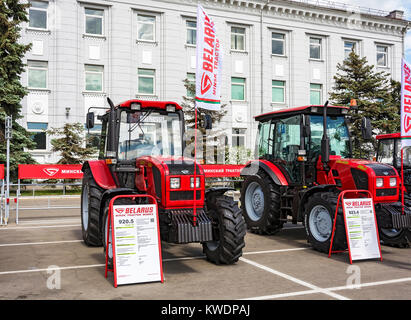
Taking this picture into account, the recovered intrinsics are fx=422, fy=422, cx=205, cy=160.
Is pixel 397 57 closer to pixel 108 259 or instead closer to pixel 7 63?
pixel 7 63

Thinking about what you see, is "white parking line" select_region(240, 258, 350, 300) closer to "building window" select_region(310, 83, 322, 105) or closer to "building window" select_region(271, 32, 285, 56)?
"building window" select_region(271, 32, 285, 56)

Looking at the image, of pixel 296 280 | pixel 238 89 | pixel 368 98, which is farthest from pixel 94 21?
pixel 296 280

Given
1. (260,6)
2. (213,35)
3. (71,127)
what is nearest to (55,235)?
(213,35)

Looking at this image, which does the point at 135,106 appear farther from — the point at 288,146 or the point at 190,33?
the point at 190,33

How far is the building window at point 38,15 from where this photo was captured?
24.5 metres

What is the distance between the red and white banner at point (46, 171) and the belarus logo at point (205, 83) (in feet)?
27.5

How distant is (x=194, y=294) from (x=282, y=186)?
4.68 meters

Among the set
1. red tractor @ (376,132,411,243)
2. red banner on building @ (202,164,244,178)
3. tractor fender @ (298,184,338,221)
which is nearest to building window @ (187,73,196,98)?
red banner on building @ (202,164,244,178)

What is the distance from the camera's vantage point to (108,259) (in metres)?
6.37

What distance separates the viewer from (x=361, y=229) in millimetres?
7164

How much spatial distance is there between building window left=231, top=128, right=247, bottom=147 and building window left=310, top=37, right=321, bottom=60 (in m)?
8.29

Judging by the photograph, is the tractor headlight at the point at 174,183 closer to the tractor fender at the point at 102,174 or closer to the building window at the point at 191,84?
the tractor fender at the point at 102,174

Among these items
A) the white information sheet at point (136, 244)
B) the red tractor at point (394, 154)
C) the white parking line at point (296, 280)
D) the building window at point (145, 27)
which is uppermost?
the building window at point (145, 27)

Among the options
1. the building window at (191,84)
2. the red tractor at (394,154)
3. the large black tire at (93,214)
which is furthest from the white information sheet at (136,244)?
the building window at (191,84)
